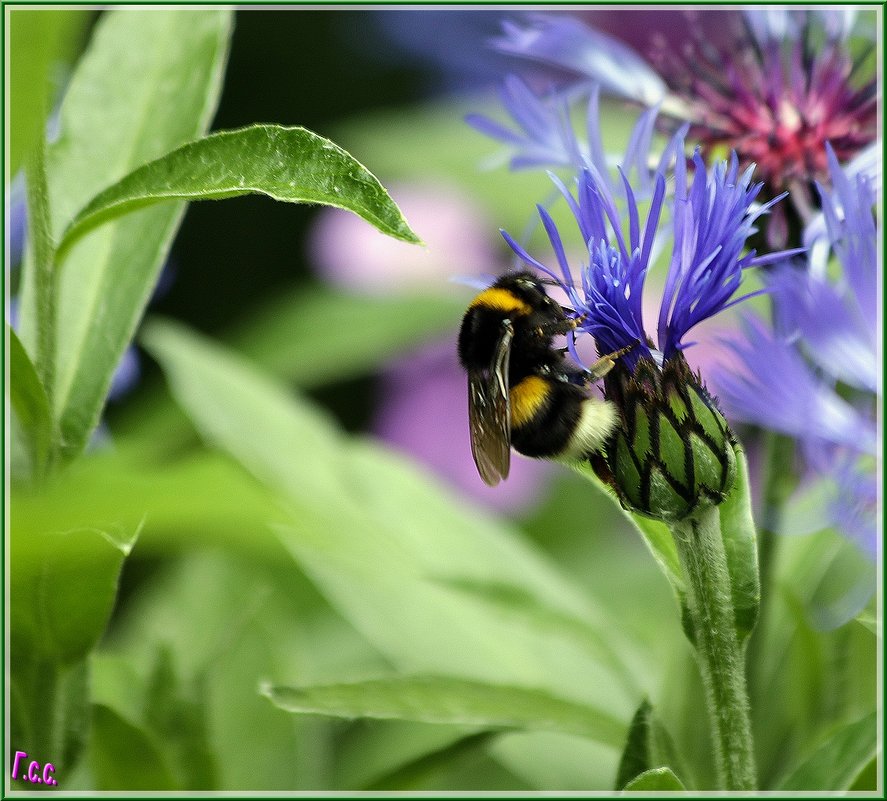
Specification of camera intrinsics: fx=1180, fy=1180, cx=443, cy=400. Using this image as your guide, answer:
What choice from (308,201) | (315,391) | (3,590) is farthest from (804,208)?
(315,391)

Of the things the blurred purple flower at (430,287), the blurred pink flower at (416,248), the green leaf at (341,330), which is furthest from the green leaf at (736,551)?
the blurred pink flower at (416,248)

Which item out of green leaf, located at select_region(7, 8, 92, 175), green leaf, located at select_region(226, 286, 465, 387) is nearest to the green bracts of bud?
green leaf, located at select_region(7, 8, 92, 175)

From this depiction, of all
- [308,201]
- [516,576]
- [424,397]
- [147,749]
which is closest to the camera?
[308,201]

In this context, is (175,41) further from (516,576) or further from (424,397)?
(424,397)

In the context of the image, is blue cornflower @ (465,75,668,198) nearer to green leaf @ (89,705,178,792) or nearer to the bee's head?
the bee's head

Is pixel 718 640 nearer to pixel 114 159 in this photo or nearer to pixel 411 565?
pixel 411 565

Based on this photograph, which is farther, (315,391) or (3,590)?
(315,391)

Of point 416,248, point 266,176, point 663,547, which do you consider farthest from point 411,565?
point 416,248
